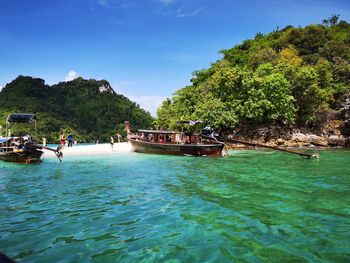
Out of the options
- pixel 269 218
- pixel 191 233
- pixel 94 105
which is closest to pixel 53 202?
pixel 191 233

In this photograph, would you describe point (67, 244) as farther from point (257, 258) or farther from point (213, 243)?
point (257, 258)

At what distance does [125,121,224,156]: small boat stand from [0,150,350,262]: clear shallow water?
13.6 meters

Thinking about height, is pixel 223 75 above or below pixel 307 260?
above

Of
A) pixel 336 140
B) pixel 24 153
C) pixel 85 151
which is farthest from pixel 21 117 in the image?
pixel 336 140

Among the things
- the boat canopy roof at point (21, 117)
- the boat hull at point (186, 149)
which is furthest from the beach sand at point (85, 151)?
the boat hull at point (186, 149)

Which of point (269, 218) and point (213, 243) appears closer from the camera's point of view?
point (213, 243)

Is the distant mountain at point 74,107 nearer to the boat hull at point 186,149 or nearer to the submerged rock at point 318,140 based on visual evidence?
the boat hull at point 186,149

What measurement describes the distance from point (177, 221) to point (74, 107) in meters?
114

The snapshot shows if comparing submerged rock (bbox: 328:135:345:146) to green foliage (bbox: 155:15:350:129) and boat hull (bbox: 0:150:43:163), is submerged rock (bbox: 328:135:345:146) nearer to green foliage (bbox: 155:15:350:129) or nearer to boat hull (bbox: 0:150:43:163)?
green foliage (bbox: 155:15:350:129)

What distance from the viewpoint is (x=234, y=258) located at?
5.25 meters

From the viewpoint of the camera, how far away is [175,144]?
27.8 meters

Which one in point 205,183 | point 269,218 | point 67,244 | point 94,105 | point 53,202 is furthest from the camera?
point 94,105

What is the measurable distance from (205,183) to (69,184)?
18.8ft

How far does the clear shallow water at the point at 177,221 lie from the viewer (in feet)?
18.0
